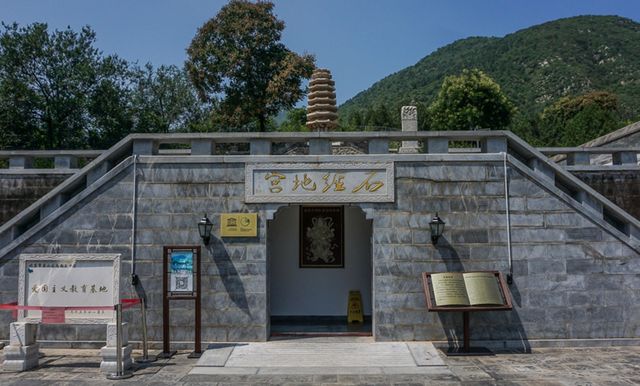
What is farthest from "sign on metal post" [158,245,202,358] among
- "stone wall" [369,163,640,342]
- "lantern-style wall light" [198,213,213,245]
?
"stone wall" [369,163,640,342]

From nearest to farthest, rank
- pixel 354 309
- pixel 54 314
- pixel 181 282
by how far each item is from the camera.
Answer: pixel 54 314 → pixel 181 282 → pixel 354 309

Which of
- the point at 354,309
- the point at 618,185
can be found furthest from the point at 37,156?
the point at 618,185

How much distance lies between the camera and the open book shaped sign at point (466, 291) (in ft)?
32.1

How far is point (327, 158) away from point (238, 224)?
2347 millimetres

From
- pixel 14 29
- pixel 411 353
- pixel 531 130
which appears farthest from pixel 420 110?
pixel 411 353

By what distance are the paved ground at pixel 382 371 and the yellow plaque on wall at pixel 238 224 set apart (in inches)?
93.8

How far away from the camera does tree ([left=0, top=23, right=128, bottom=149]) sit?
28.2 m

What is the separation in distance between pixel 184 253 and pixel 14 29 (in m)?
26.2

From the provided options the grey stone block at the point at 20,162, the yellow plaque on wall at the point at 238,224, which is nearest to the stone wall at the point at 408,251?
the yellow plaque on wall at the point at 238,224

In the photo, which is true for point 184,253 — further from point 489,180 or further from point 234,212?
point 489,180

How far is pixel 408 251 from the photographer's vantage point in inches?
417

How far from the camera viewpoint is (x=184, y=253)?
9.98 m

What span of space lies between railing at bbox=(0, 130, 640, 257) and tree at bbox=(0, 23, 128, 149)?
66.7 ft

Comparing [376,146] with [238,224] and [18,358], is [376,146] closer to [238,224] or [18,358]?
[238,224]
